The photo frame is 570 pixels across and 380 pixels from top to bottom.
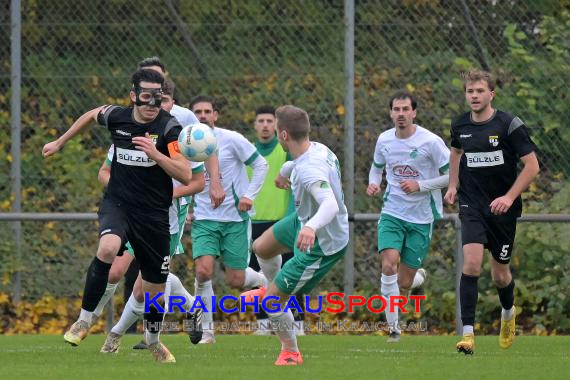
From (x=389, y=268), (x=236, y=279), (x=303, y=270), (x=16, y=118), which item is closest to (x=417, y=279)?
(x=389, y=268)

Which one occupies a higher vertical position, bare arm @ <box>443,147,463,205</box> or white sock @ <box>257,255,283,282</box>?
bare arm @ <box>443,147,463,205</box>

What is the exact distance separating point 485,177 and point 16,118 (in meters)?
5.60

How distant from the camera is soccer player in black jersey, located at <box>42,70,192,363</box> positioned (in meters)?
8.73

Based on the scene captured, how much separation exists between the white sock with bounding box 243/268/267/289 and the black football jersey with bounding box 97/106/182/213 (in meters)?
3.18

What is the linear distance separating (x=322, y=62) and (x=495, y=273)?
425 centimetres

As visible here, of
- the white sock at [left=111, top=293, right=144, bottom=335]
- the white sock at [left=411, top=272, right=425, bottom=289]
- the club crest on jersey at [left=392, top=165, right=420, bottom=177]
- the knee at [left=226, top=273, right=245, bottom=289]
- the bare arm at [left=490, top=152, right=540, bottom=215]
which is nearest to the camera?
the white sock at [left=111, top=293, right=144, bottom=335]

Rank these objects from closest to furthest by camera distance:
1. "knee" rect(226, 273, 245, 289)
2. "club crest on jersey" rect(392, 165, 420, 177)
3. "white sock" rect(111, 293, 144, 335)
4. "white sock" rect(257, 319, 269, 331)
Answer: "white sock" rect(111, 293, 144, 335)
"club crest on jersey" rect(392, 165, 420, 177)
"knee" rect(226, 273, 245, 289)
"white sock" rect(257, 319, 269, 331)

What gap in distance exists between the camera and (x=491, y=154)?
9961 mm

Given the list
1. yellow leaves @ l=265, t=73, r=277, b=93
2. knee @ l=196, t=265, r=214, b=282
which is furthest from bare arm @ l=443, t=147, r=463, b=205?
yellow leaves @ l=265, t=73, r=277, b=93

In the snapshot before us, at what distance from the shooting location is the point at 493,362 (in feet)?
29.5

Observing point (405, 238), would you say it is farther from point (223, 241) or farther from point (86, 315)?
point (86, 315)

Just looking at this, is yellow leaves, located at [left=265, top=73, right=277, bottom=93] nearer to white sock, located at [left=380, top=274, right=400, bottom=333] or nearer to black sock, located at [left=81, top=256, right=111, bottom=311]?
white sock, located at [left=380, top=274, right=400, bottom=333]

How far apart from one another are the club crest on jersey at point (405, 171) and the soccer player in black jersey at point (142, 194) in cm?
340

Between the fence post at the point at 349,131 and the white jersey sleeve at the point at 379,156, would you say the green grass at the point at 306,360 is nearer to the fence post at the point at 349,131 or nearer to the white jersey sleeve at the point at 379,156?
the fence post at the point at 349,131
